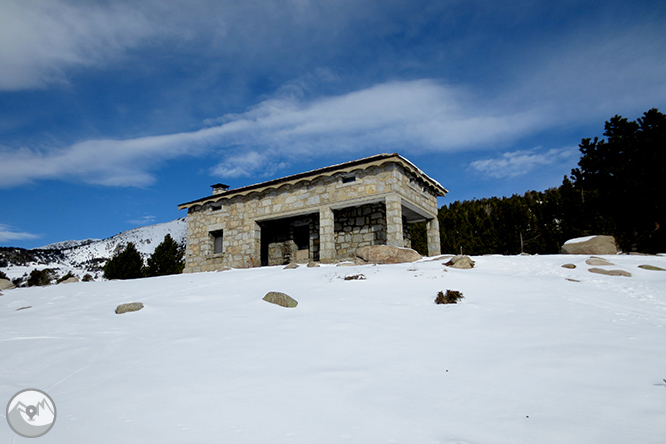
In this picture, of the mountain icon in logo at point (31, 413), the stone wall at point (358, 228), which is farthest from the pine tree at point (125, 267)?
the mountain icon in logo at point (31, 413)

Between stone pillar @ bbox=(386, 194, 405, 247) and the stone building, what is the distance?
1.4 inches

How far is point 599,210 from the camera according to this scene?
19.7 meters

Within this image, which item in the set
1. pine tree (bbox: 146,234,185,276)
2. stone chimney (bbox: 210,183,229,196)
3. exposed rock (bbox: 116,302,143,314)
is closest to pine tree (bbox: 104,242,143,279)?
pine tree (bbox: 146,234,185,276)

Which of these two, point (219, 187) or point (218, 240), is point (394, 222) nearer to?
point (218, 240)

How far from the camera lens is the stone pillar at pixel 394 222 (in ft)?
42.7

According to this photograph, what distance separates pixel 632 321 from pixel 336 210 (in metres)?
11.4

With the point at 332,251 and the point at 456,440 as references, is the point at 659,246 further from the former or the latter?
the point at 456,440

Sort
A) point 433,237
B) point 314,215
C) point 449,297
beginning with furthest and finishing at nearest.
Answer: point 433,237 → point 314,215 → point 449,297

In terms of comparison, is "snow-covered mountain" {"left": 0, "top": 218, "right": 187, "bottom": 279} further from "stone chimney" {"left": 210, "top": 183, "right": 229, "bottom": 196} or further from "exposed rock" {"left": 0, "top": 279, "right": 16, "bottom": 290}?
"exposed rock" {"left": 0, "top": 279, "right": 16, "bottom": 290}

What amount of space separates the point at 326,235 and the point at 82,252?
121m

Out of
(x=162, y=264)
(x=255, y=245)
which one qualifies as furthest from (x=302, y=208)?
(x=162, y=264)

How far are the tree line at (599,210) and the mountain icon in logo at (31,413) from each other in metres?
21.4

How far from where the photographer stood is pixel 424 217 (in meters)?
16.7

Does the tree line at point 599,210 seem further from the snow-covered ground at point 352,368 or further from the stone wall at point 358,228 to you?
the snow-covered ground at point 352,368
